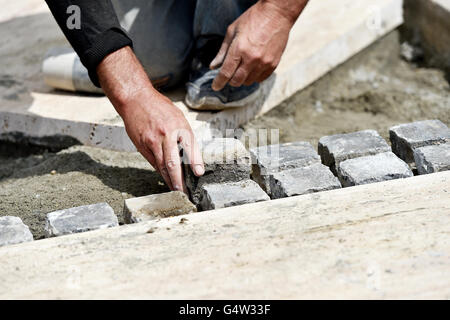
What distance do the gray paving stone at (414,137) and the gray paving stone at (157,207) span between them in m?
0.99

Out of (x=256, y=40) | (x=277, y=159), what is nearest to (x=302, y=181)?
(x=277, y=159)

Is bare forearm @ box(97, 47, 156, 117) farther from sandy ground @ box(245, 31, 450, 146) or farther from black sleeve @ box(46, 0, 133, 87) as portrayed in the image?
sandy ground @ box(245, 31, 450, 146)

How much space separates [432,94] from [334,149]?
149 cm

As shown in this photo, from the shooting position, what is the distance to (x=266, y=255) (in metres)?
1.98

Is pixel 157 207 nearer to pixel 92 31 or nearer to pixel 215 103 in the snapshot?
pixel 92 31

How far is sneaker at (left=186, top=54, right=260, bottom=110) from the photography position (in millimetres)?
3250

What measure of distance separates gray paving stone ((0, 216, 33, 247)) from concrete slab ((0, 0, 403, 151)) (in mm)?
980

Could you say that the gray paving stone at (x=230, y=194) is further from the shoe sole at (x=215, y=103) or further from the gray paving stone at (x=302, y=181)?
the shoe sole at (x=215, y=103)

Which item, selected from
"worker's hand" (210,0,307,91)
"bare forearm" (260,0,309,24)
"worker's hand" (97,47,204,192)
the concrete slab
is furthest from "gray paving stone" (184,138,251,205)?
"bare forearm" (260,0,309,24)

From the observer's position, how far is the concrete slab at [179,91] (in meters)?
3.28

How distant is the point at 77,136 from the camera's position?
3.30 m

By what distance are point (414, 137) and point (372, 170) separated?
14.0 inches
